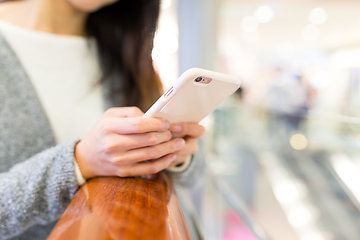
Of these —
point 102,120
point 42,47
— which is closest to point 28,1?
point 42,47

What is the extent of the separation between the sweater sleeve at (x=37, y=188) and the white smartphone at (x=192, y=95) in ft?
0.50

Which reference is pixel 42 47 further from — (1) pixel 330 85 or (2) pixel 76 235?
(1) pixel 330 85

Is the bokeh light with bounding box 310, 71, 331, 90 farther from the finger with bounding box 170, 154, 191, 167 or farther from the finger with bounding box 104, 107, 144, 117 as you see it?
the finger with bounding box 104, 107, 144, 117

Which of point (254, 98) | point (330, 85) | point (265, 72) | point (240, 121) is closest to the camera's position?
point (330, 85)

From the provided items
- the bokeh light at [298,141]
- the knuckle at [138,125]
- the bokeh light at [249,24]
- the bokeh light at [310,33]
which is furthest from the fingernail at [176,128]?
the bokeh light at [310,33]

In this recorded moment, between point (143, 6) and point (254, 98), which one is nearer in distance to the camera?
point (143, 6)

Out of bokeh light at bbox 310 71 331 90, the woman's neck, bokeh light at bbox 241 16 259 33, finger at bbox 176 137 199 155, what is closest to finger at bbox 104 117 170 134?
finger at bbox 176 137 199 155

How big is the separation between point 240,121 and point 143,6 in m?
2.03

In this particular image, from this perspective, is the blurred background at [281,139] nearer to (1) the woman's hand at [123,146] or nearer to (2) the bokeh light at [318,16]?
(2) the bokeh light at [318,16]

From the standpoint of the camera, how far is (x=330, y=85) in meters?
2.34

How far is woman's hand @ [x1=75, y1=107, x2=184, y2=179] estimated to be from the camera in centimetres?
33

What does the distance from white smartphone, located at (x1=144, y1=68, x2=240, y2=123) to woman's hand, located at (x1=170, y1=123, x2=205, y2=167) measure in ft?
0.04

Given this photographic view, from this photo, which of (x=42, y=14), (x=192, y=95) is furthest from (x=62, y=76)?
(x=192, y=95)

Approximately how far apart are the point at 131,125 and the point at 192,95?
0.10 m
